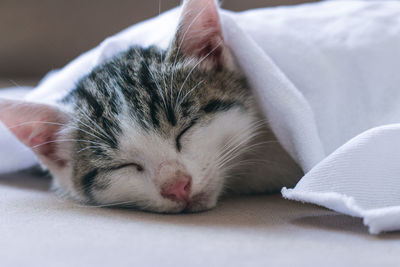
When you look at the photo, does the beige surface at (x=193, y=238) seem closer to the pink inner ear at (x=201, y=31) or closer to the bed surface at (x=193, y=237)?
the bed surface at (x=193, y=237)

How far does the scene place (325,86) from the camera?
99 centimetres

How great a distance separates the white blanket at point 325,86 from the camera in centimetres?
75

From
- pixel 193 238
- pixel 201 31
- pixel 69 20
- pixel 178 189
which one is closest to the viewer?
pixel 193 238

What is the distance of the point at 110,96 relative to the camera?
0.95 m

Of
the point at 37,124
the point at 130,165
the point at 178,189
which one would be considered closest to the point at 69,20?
the point at 37,124

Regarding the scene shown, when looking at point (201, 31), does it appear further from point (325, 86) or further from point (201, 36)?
point (325, 86)

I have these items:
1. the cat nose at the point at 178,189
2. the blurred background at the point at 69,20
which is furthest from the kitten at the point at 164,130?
the blurred background at the point at 69,20

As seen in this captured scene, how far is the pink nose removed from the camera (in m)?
0.82

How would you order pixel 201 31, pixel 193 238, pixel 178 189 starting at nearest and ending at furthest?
pixel 193 238
pixel 178 189
pixel 201 31

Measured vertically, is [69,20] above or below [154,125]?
above

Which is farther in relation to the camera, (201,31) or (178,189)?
(201,31)

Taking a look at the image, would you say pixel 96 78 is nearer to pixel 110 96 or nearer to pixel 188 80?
pixel 110 96

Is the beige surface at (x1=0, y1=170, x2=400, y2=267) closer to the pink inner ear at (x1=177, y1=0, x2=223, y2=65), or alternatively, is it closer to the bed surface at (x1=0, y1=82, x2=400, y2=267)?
the bed surface at (x1=0, y1=82, x2=400, y2=267)

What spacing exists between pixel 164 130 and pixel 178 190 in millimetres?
121
